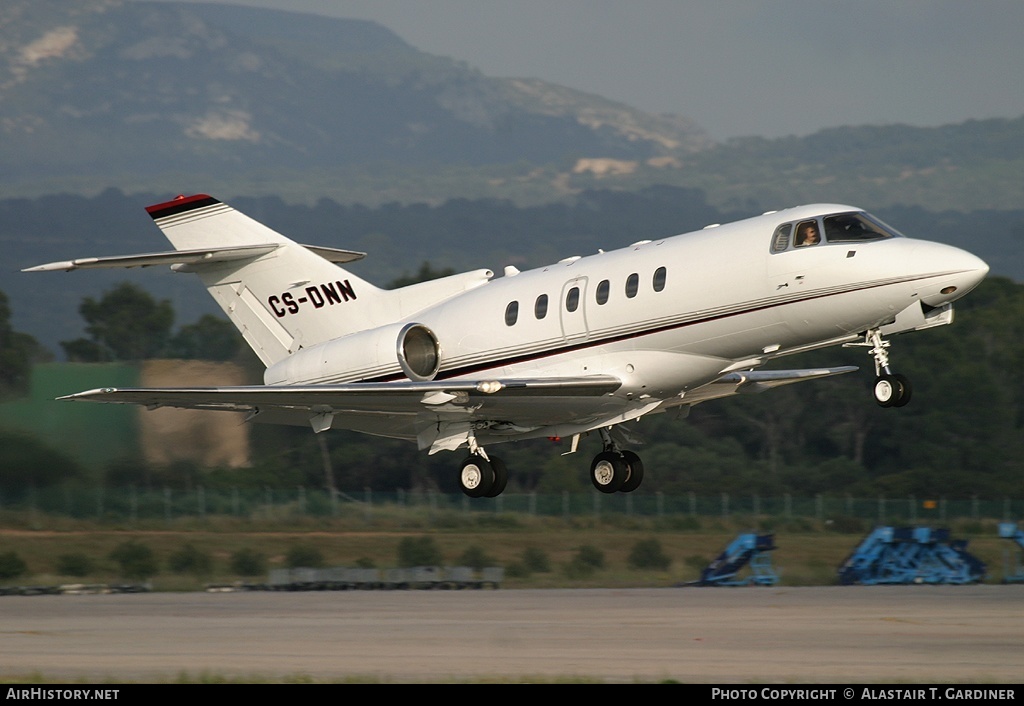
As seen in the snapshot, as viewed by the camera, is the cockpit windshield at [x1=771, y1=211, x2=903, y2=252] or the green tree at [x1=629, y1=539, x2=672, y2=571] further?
the green tree at [x1=629, y1=539, x2=672, y2=571]

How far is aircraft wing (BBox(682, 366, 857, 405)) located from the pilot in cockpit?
3.04 metres

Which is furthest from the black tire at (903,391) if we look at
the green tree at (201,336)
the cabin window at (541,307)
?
the green tree at (201,336)

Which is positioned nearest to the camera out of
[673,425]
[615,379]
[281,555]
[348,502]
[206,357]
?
[615,379]

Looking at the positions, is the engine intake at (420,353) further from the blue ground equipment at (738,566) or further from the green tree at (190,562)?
the green tree at (190,562)

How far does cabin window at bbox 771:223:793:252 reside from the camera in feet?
65.3

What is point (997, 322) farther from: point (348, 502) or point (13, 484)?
point (13, 484)

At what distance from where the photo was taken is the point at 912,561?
3391 centimetres

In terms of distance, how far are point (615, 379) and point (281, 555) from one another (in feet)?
57.8

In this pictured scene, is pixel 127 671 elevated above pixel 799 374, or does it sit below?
below

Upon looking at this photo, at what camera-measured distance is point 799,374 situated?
2395cm

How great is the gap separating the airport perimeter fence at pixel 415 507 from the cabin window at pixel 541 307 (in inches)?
583

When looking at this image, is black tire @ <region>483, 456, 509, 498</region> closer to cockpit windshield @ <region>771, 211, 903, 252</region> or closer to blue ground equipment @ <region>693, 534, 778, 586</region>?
cockpit windshield @ <region>771, 211, 903, 252</region>

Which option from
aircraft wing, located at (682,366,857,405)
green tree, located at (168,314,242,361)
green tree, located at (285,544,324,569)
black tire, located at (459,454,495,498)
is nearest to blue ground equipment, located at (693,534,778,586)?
green tree, located at (285,544,324,569)

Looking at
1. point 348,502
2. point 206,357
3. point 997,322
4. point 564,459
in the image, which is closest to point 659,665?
point 206,357
